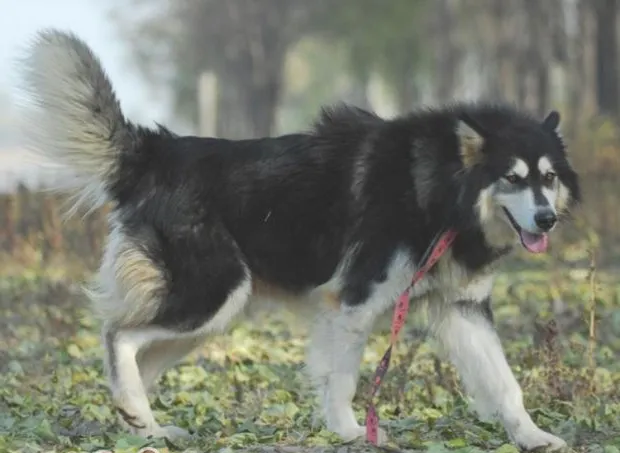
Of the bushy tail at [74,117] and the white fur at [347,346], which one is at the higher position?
the bushy tail at [74,117]

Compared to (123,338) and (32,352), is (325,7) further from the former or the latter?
(123,338)

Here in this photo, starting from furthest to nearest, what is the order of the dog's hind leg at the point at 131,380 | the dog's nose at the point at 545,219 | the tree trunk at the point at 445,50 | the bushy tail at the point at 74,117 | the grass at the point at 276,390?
the tree trunk at the point at 445,50
the bushy tail at the point at 74,117
the dog's hind leg at the point at 131,380
the grass at the point at 276,390
the dog's nose at the point at 545,219

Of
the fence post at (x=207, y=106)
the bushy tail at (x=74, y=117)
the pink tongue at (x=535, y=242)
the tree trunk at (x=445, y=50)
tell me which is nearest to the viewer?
the pink tongue at (x=535, y=242)

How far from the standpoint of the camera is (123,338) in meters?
7.50

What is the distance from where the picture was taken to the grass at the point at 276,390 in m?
7.12

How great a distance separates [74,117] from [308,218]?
1.50m

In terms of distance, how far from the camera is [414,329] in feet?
40.0

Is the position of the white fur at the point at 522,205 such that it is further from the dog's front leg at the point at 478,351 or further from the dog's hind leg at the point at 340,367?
the dog's hind leg at the point at 340,367

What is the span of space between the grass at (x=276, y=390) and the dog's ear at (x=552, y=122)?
1300 millimetres

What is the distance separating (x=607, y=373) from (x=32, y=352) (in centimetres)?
475

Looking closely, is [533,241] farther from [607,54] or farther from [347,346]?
[607,54]

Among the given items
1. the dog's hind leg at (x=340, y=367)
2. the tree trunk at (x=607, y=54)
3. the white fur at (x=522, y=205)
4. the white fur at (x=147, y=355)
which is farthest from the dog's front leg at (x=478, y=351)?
the tree trunk at (x=607, y=54)

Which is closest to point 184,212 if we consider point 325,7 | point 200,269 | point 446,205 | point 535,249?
point 200,269

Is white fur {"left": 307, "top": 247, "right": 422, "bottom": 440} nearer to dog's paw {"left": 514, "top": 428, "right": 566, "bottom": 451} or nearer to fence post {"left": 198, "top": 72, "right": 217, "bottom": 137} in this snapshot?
dog's paw {"left": 514, "top": 428, "right": 566, "bottom": 451}
